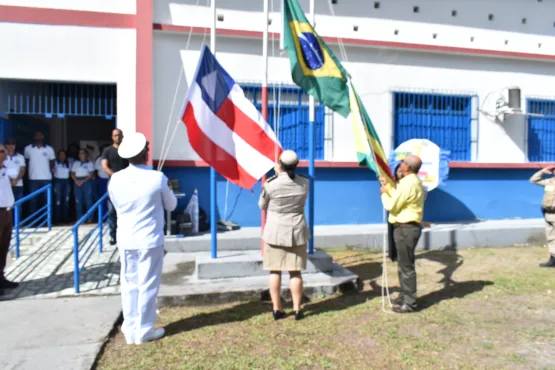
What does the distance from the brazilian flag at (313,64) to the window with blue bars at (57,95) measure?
15.0 ft

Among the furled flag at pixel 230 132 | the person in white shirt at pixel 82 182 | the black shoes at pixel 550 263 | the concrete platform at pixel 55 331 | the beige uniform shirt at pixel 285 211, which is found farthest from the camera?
the person in white shirt at pixel 82 182

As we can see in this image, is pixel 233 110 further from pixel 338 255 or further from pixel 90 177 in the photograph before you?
pixel 90 177

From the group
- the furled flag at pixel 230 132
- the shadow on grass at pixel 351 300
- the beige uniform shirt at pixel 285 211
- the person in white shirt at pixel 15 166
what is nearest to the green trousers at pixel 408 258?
the shadow on grass at pixel 351 300

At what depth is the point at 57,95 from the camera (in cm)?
875

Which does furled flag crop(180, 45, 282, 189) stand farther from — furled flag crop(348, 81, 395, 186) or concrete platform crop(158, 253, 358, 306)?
concrete platform crop(158, 253, 358, 306)

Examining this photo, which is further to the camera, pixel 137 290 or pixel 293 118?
pixel 293 118

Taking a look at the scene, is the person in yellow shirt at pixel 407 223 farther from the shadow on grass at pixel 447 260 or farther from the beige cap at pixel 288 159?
the shadow on grass at pixel 447 260

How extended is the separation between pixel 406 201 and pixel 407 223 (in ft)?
0.79

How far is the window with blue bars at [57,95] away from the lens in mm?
8480

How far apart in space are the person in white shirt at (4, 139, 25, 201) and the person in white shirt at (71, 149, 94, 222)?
94cm

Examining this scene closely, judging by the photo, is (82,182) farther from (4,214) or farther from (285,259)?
(285,259)

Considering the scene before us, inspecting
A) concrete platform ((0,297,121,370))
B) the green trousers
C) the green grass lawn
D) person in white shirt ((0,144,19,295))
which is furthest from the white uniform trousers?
the green trousers

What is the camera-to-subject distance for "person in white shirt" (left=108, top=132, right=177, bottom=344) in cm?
410

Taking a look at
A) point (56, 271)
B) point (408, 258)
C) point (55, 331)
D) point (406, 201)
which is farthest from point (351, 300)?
point (56, 271)
